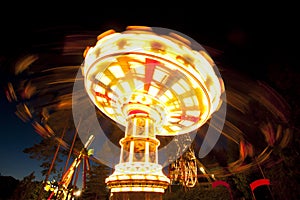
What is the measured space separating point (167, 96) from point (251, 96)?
616cm

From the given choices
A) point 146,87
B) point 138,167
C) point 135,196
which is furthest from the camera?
point 146,87

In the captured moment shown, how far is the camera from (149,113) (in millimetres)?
8773

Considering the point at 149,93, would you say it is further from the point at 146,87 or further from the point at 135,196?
the point at 135,196

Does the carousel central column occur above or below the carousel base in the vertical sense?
above

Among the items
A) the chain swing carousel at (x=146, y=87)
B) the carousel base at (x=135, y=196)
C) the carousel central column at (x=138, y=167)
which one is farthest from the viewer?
the chain swing carousel at (x=146, y=87)

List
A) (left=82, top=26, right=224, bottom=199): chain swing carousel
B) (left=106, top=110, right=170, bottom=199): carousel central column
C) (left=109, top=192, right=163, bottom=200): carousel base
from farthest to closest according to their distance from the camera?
(left=82, top=26, right=224, bottom=199): chain swing carousel < (left=106, top=110, right=170, bottom=199): carousel central column < (left=109, top=192, right=163, bottom=200): carousel base

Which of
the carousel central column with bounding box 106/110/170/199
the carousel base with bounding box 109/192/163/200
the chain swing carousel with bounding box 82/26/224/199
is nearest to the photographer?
the carousel base with bounding box 109/192/163/200

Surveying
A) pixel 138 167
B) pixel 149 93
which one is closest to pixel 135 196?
pixel 138 167

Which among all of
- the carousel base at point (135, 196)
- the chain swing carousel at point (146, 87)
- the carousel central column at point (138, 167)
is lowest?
the carousel base at point (135, 196)

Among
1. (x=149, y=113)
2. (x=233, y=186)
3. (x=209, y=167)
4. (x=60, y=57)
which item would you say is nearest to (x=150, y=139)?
(x=149, y=113)

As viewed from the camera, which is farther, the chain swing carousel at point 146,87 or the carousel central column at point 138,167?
the chain swing carousel at point 146,87

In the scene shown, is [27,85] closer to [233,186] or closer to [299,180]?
[299,180]

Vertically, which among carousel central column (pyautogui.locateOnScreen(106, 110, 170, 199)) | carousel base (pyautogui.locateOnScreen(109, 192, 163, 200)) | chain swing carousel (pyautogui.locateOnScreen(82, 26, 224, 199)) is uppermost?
chain swing carousel (pyautogui.locateOnScreen(82, 26, 224, 199))

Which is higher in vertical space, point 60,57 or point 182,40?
point 60,57
